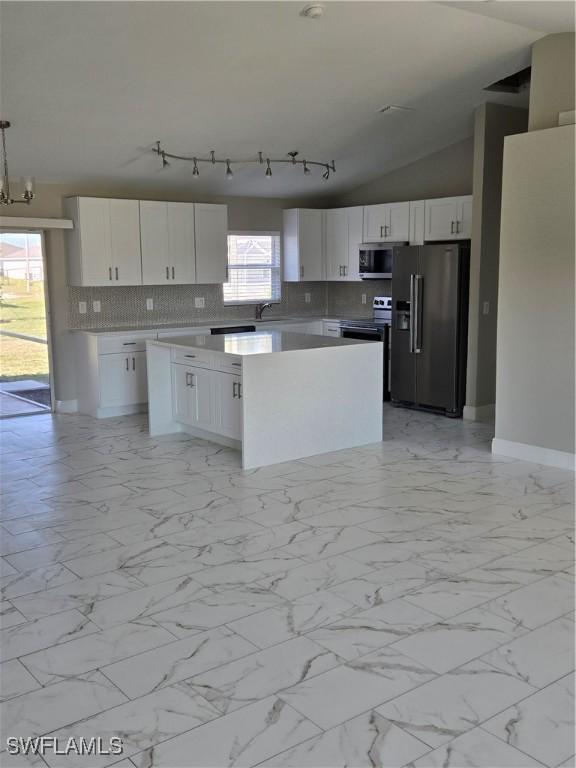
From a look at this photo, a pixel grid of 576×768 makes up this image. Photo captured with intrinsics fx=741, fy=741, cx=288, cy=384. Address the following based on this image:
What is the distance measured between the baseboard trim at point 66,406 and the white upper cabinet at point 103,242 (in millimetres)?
1263

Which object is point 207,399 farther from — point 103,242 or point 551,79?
point 551,79

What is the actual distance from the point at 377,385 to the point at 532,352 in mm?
1298

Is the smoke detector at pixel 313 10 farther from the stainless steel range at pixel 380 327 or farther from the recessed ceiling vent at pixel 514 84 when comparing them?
the stainless steel range at pixel 380 327

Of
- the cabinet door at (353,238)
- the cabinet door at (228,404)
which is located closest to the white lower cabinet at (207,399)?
the cabinet door at (228,404)

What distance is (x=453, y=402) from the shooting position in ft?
24.1

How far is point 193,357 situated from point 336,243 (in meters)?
3.50

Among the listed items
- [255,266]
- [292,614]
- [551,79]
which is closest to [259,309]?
[255,266]

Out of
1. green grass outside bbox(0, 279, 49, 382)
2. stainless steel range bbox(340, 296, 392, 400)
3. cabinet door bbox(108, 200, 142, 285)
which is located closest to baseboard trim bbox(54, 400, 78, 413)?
green grass outside bbox(0, 279, 49, 382)

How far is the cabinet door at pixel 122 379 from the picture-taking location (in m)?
7.43

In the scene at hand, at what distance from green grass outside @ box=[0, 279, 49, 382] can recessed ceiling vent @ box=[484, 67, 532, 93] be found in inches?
190

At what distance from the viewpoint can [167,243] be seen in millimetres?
8039

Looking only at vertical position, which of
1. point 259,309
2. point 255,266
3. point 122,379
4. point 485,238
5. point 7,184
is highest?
point 7,184

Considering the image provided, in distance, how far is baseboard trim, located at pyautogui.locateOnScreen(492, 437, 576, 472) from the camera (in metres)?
5.51

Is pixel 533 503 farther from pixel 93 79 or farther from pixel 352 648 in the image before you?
pixel 93 79
